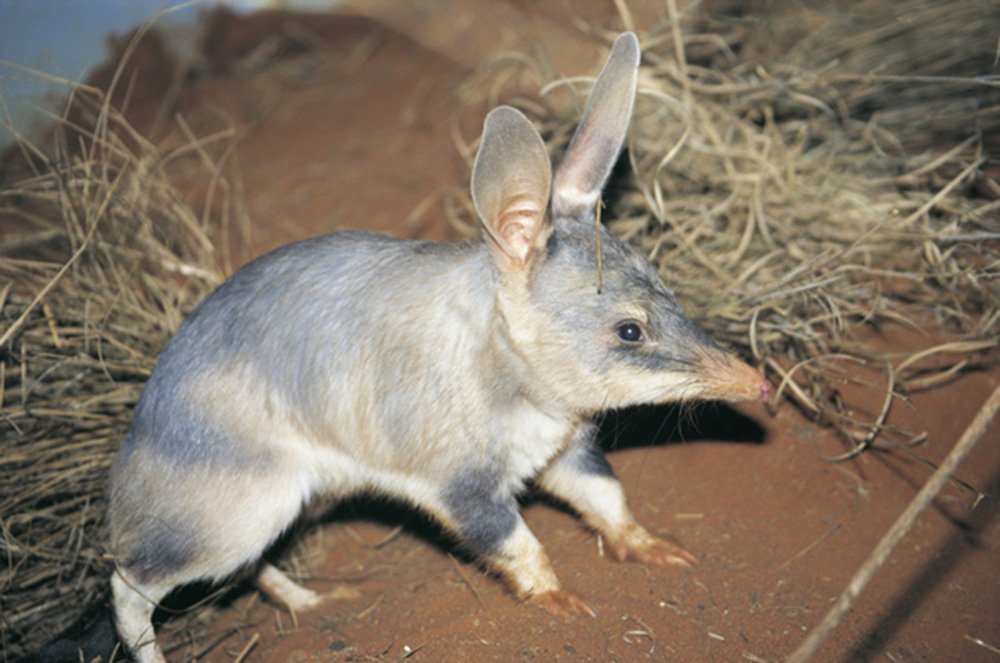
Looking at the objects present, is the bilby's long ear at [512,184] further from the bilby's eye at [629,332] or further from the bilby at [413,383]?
the bilby's eye at [629,332]

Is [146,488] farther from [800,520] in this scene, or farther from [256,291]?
[800,520]

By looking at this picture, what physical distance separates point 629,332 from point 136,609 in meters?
2.00

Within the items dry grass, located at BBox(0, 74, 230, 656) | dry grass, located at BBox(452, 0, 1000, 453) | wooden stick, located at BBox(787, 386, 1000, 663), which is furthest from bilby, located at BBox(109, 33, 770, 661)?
dry grass, located at BBox(452, 0, 1000, 453)

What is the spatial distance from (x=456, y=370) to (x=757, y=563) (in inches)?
51.2

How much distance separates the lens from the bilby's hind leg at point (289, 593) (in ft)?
12.7

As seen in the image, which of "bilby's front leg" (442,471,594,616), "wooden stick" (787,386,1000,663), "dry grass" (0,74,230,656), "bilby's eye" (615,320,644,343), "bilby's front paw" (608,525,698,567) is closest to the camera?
"wooden stick" (787,386,1000,663)

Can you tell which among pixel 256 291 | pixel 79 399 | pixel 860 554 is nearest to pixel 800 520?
pixel 860 554

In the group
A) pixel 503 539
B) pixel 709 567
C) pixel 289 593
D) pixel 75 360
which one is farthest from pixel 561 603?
pixel 75 360

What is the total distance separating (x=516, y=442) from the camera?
3.25m

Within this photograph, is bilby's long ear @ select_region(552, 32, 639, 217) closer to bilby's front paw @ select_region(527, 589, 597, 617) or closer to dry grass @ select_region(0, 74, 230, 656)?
bilby's front paw @ select_region(527, 589, 597, 617)

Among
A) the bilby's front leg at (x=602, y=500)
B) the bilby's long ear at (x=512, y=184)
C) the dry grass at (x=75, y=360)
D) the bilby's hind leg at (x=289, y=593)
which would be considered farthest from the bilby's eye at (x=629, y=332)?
the dry grass at (x=75, y=360)

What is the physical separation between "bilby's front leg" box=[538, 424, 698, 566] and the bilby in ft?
0.07

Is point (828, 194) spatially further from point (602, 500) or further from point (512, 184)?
point (512, 184)

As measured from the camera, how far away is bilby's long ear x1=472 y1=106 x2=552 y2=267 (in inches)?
107
